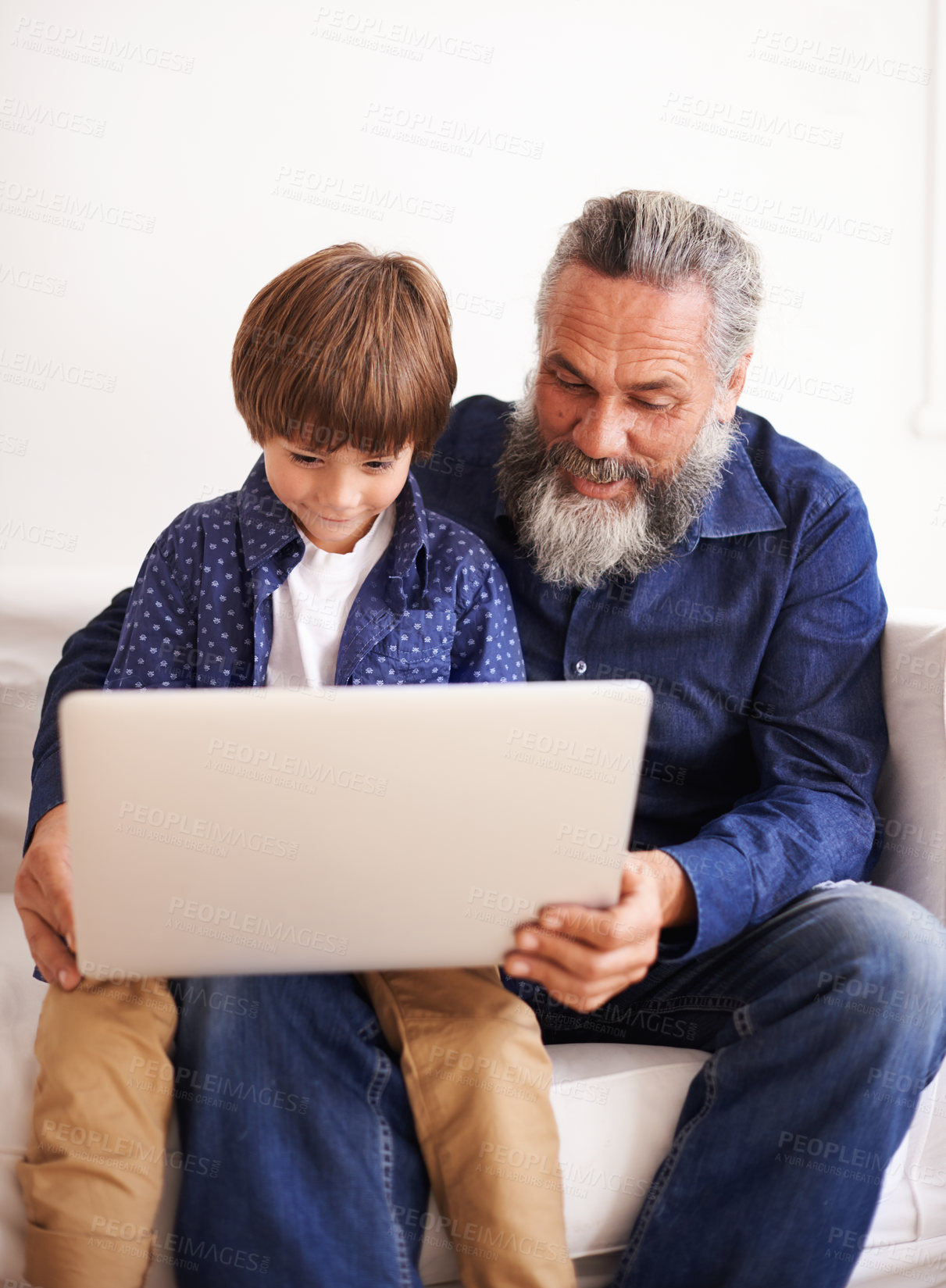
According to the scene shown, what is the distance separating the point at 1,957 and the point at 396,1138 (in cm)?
67

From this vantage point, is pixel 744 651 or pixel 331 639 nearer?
pixel 331 639

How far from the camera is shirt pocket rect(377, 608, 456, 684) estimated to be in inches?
61.9

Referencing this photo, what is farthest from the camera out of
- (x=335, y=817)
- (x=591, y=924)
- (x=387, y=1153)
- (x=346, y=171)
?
(x=346, y=171)

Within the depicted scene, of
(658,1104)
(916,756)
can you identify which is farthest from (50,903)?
(916,756)

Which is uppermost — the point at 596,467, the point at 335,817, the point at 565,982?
the point at 596,467

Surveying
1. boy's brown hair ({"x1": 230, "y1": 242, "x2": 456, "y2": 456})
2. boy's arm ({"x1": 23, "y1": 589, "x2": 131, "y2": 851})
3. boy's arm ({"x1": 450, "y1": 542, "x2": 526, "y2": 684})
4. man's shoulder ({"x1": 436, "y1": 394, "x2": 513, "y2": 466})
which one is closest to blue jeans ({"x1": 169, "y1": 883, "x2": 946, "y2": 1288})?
boy's arm ({"x1": 23, "y1": 589, "x2": 131, "y2": 851})

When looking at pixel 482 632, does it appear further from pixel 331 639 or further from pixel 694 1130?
pixel 694 1130

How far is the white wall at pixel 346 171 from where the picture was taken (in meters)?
2.18

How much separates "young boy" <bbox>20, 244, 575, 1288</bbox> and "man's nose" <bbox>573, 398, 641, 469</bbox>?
0.23 meters

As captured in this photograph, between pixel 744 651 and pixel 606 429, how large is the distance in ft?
1.28

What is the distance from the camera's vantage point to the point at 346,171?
228 cm

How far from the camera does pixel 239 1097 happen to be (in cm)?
130

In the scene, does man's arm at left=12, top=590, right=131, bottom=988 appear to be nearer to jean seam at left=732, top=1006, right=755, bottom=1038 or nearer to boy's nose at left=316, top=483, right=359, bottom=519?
boy's nose at left=316, top=483, right=359, bottom=519

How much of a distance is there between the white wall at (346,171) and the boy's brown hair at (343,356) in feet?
2.26
